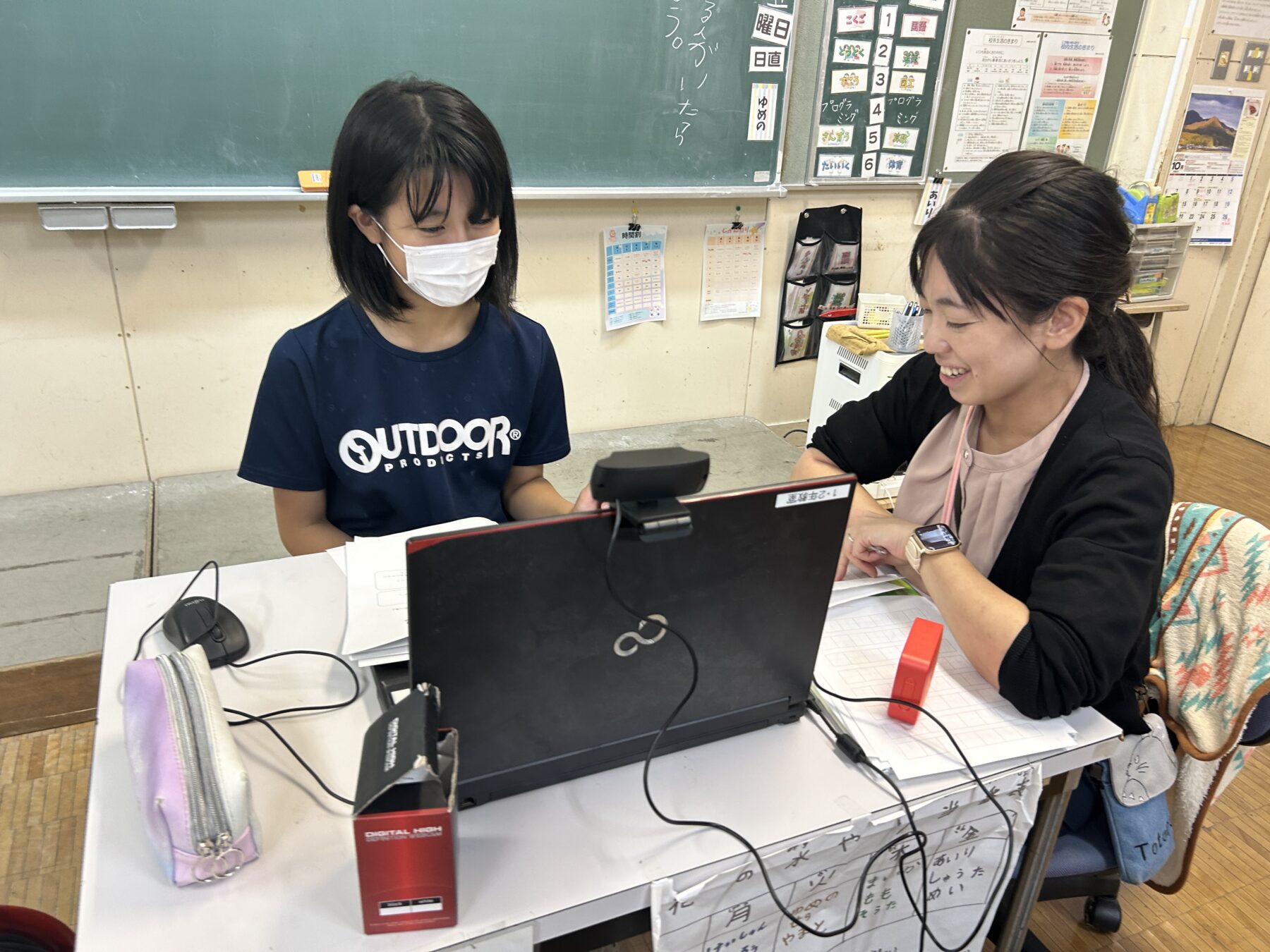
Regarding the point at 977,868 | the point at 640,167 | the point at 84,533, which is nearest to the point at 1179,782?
the point at 977,868

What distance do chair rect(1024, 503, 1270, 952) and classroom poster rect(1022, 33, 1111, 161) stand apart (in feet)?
7.19

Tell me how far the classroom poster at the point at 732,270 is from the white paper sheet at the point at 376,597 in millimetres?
1809

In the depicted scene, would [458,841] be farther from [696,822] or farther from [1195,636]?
[1195,636]

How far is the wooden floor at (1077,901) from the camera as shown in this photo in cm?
145

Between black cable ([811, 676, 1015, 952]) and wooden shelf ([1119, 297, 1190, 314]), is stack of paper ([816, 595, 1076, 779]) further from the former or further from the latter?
wooden shelf ([1119, 297, 1190, 314])

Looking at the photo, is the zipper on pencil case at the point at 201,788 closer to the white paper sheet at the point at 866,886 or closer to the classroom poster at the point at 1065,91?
the white paper sheet at the point at 866,886

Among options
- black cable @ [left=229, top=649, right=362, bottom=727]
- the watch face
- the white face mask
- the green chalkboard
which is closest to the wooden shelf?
the green chalkboard

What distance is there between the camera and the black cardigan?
897 mm

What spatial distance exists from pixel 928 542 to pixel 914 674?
21cm

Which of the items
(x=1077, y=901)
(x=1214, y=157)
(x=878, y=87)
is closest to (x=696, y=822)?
(x=1077, y=901)

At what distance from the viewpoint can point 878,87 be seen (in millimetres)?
2615

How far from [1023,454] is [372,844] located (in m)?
0.90

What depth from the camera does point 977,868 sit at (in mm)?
938

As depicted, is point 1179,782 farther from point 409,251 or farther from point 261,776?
point 409,251
